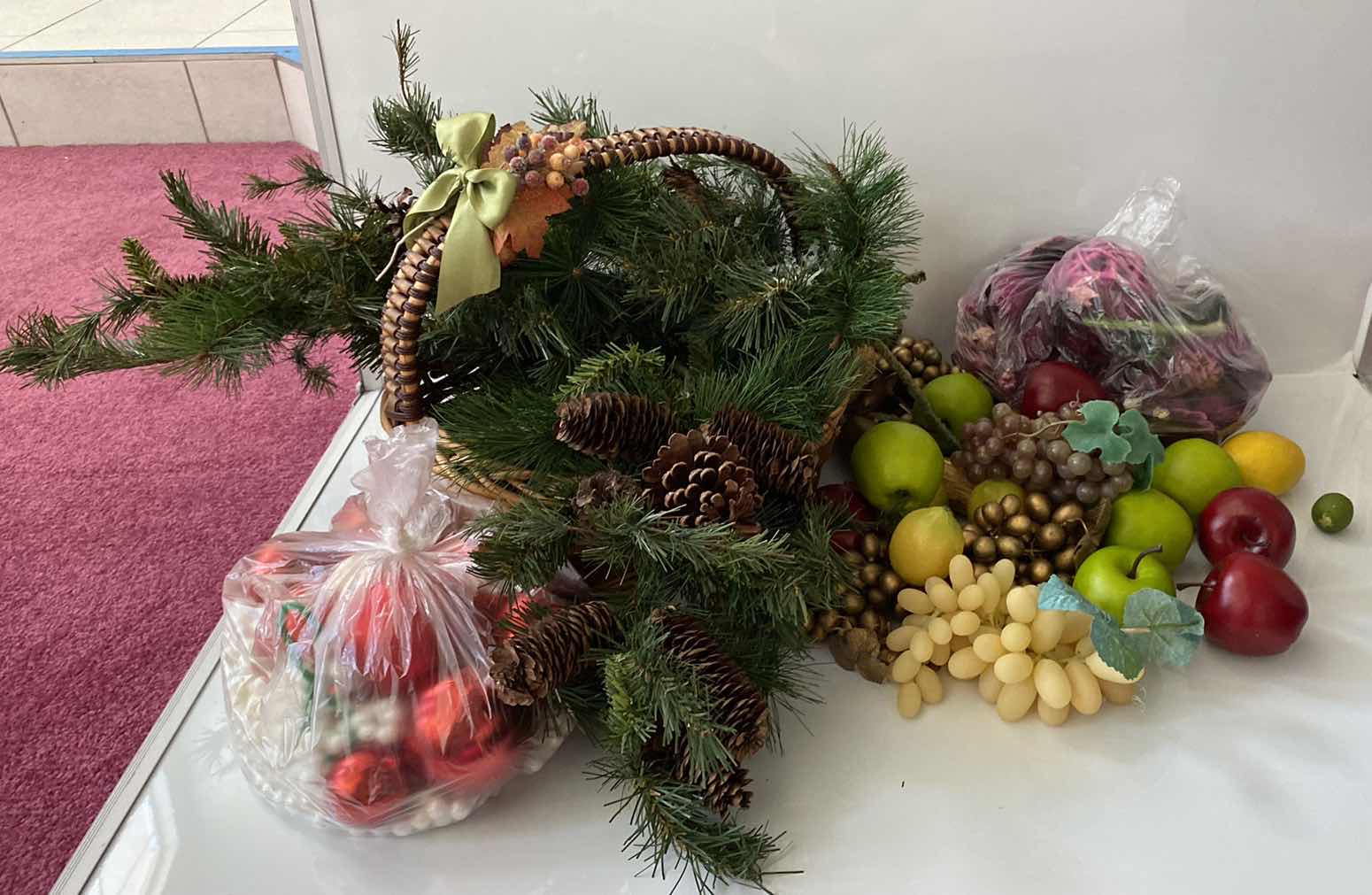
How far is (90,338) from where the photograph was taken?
2.10ft

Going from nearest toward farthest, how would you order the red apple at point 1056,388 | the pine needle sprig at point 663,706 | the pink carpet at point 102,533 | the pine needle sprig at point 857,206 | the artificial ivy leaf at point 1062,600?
the pine needle sprig at point 663,706, the artificial ivy leaf at point 1062,600, the pine needle sprig at point 857,206, the red apple at point 1056,388, the pink carpet at point 102,533

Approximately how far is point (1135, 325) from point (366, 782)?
659 millimetres

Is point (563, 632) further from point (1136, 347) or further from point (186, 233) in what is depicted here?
point (1136, 347)

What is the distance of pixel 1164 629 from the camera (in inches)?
24.1

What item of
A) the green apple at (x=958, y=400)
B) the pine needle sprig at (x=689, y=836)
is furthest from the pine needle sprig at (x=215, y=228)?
the green apple at (x=958, y=400)

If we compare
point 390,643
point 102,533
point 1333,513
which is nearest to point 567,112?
point 390,643

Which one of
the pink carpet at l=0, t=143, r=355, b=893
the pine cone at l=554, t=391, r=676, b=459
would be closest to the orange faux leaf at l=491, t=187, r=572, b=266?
the pine cone at l=554, t=391, r=676, b=459

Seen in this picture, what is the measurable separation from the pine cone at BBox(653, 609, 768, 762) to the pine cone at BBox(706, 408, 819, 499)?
0.11 metres

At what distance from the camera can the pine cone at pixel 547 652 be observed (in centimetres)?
52

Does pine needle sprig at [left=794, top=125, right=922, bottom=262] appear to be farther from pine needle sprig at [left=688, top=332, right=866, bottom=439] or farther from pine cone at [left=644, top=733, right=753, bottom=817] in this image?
pine cone at [left=644, top=733, right=753, bottom=817]

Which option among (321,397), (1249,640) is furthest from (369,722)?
(321,397)

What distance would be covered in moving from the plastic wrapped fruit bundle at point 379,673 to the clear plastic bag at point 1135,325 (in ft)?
1.64

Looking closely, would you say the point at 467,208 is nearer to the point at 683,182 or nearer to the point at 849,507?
the point at 683,182

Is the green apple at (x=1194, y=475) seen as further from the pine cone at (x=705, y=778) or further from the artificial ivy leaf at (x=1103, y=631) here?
the pine cone at (x=705, y=778)
